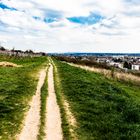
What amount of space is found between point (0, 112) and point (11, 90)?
244 inches

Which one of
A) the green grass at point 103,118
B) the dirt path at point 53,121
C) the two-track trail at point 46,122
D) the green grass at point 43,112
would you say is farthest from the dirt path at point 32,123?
the green grass at point 103,118

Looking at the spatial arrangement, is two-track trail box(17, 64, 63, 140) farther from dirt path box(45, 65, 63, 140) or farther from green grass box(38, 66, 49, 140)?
green grass box(38, 66, 49, 140)

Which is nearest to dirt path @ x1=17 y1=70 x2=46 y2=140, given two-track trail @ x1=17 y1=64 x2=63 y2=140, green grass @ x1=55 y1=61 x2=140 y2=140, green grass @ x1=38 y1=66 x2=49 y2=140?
two-track trail @ x1=17 y1=64 x2=63 y2=140

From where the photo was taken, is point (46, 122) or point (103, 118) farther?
point (103, 118)

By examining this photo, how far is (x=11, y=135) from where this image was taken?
463 inches

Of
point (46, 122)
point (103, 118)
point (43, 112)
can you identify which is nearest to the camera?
point (46, 122)

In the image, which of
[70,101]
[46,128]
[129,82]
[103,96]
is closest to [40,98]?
[70,101]

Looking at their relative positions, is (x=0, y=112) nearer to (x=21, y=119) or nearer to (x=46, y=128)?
(x=21, y=119)

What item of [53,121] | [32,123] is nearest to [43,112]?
[53,121]

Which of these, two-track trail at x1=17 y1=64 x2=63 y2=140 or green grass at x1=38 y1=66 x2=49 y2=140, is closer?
two-track trail at x1=17 y1=64 x2=63 y2=140

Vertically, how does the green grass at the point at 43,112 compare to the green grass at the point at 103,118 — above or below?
above

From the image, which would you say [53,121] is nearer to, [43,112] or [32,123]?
[32,123]

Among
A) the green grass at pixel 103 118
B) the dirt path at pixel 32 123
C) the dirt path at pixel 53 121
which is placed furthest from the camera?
the green grass at pixel 103 118

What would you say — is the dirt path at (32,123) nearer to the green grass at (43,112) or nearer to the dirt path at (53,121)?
the green grass at (43,112)
